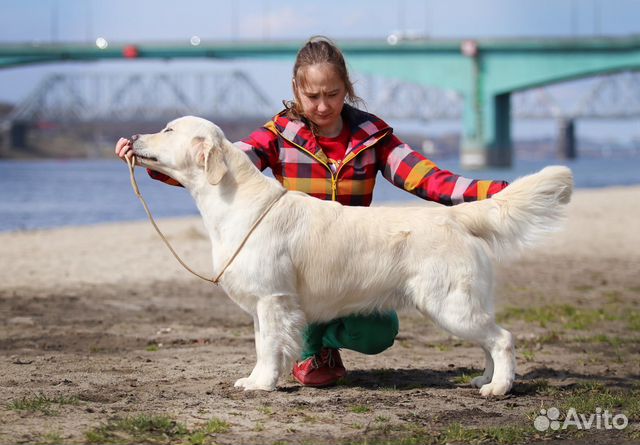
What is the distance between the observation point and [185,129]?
16.3 feet

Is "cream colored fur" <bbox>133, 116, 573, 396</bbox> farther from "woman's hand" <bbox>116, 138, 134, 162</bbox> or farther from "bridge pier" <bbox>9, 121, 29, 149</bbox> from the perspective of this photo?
"bridge pier" <bbox>9, 121, 29, 149</bbox>

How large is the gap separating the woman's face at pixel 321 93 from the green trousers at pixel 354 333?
121cm

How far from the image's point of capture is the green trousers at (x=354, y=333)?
5.46 m

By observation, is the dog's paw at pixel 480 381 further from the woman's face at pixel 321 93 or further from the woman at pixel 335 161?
the woman's face at pixel 321 93

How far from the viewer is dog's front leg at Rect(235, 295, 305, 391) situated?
5.01 m

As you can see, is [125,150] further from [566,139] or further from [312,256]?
[566,139]

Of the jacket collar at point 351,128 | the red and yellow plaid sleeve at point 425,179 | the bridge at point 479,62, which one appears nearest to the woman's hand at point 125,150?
the jacket collar at point 351,128

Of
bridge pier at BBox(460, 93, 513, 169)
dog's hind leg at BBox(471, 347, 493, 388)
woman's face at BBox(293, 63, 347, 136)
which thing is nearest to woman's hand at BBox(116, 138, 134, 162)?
woman's face at BBox(293, 63, 347, 136)

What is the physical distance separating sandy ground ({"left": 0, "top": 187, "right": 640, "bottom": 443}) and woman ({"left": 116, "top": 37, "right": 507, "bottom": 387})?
10.5 inches

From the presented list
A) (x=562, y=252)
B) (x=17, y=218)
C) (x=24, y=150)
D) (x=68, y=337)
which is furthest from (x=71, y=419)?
(x=24, y=150)

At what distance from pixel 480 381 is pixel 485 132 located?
61214 millimetres

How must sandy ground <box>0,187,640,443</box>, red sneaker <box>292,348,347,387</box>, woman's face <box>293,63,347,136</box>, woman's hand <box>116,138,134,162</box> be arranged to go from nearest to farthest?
sandy ground <box>0,187,640,443</box>
woman's hand <box>116,138,134,162</box>
woman's face <box>293,63,347,136</box>
red sneaker <box>292,348,347,387</box>

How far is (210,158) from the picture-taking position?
195 inches

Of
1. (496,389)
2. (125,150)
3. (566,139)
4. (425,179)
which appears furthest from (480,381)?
(566,139)
